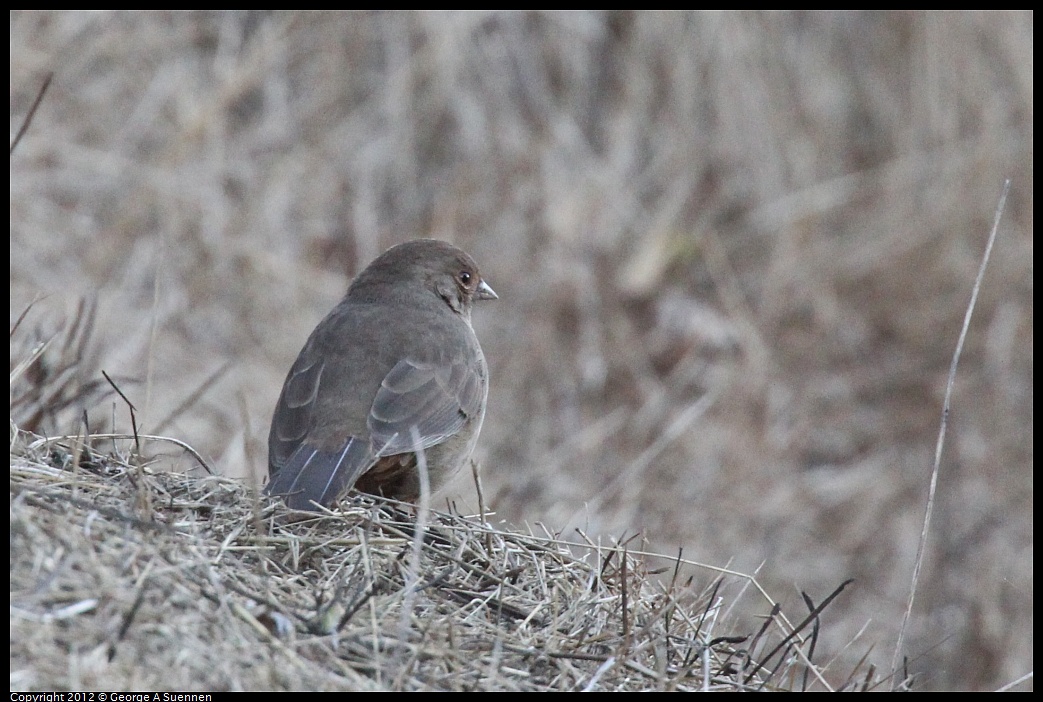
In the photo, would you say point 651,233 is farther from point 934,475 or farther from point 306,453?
point 934,475

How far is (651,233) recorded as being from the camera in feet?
30.5

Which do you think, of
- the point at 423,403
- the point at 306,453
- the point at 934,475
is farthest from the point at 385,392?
the point at 934,475

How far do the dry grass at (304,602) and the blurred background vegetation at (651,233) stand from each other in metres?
3.51

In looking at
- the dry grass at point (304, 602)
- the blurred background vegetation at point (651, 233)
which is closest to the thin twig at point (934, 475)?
the dry grass at point (304, 602)

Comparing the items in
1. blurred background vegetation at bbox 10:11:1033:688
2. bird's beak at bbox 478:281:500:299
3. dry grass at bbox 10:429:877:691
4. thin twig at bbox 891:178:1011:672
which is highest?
blurred background vegetation at bbox 10:11:1033:688

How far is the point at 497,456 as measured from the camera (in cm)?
786

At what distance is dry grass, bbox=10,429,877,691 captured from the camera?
2.41 metres

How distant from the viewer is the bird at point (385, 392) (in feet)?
12.9

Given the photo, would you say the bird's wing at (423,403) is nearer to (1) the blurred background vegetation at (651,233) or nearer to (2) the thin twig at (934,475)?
(2) the thin twig at (934,475)

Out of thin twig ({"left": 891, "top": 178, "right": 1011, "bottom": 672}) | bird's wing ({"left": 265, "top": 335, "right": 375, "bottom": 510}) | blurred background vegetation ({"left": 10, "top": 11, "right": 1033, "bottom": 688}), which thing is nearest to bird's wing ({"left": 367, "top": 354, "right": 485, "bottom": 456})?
bird's wing ({"left": 265, "top": 335, "right": 375, "bottom": 510})

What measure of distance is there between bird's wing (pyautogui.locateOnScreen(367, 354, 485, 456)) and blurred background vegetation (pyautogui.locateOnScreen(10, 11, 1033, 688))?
2.30 m

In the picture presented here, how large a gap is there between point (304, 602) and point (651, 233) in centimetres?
680

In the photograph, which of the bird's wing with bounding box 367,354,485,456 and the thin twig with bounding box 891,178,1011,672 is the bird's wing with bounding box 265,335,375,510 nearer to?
the bird's wing with bounding box 367,354,485,456

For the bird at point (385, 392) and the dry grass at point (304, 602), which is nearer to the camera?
the dry grass at point (304, 602)
